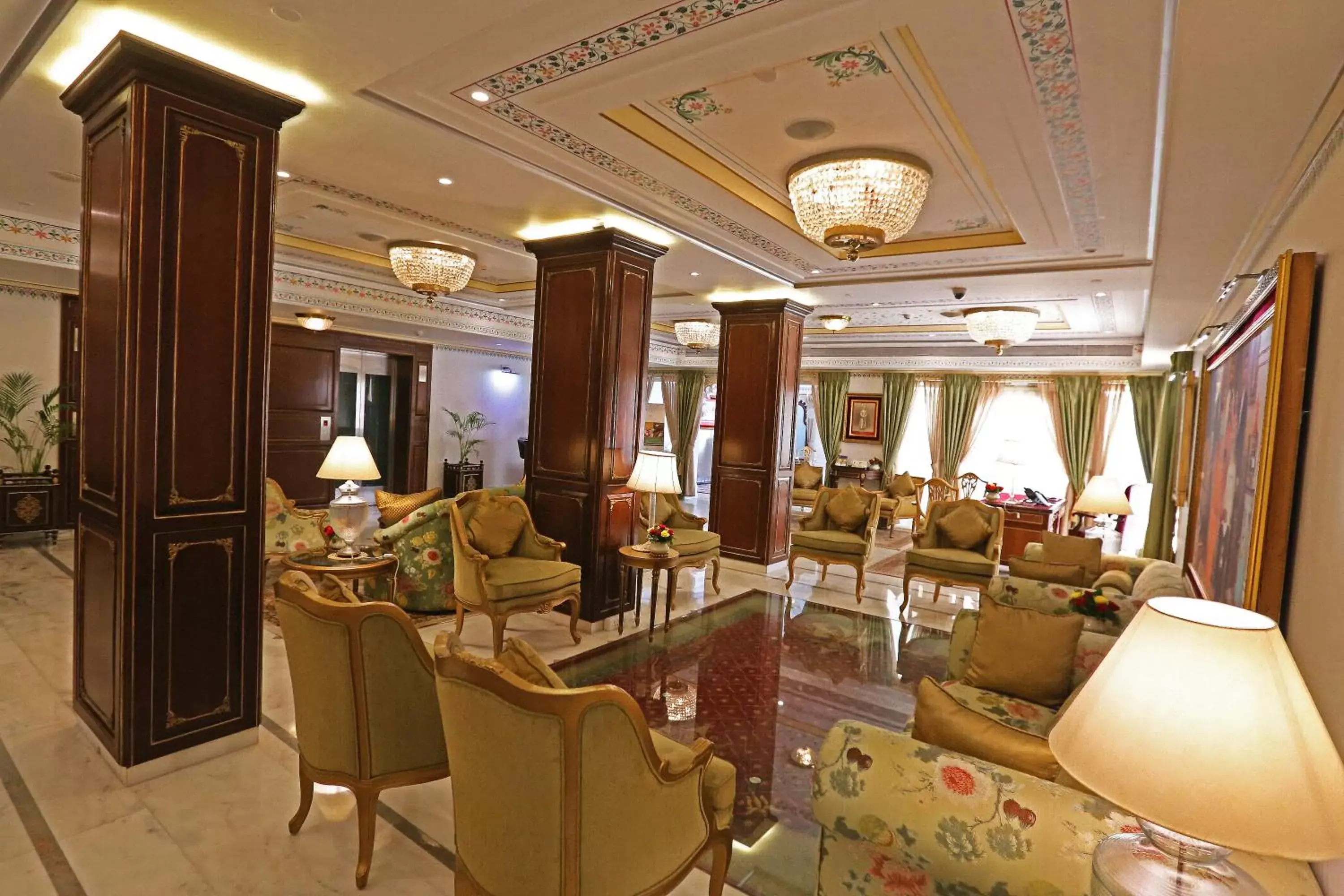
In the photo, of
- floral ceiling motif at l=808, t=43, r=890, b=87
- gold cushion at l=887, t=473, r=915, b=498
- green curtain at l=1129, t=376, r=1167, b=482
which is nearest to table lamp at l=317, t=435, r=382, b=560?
floral ceiling motif at l=808, t=43, r=890, b=87

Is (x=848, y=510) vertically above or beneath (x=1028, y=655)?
above

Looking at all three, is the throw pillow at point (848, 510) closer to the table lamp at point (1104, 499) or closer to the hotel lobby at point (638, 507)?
the hotel lobby at point (638, 507)

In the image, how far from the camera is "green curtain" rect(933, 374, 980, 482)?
34.6ft

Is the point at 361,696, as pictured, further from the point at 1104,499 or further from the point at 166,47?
the point at 1104,499

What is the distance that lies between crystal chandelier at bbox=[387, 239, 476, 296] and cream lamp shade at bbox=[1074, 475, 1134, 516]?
5030 millimetres

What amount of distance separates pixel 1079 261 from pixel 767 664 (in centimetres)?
360

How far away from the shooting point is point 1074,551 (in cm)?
464

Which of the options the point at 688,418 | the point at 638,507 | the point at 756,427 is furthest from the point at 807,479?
the point at 638,507

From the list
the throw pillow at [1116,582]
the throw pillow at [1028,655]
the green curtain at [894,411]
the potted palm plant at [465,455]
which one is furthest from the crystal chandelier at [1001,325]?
the potted palm plant at [465,455]

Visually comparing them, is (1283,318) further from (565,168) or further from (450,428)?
(450,428)

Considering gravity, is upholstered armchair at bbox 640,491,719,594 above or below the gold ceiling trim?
below

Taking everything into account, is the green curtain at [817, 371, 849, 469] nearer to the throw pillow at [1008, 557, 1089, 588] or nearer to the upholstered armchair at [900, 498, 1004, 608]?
the upholstered armchair at [900, 498, 1004, 608]

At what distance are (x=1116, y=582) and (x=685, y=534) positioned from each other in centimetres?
301

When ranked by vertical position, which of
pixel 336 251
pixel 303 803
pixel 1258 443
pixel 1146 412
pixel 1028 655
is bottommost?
pixel 303 803
